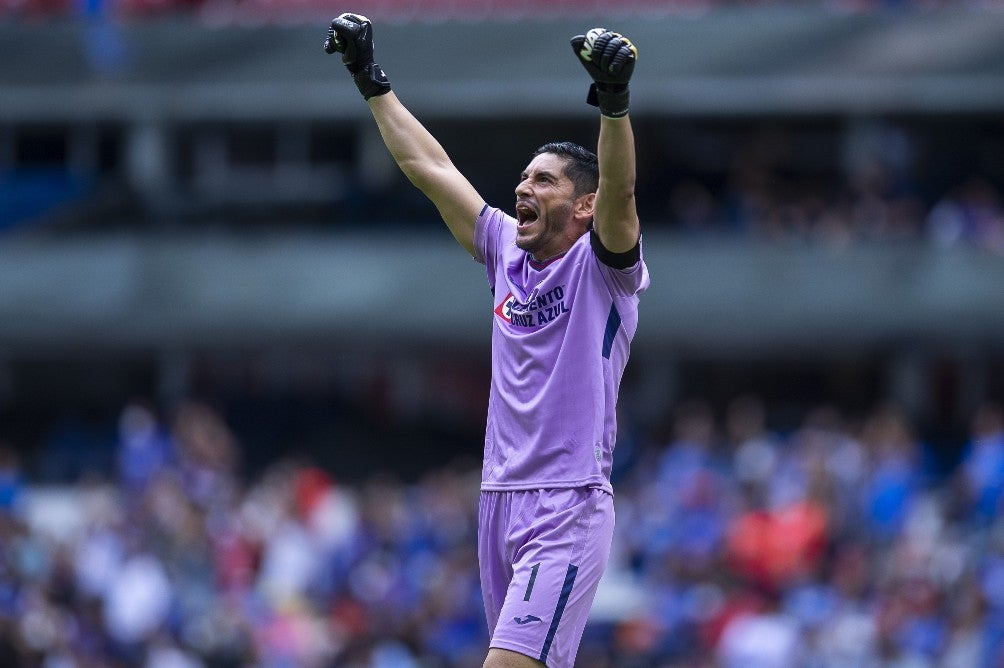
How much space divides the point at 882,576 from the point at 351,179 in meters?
11.8

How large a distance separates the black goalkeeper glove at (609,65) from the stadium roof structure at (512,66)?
14.8 metres

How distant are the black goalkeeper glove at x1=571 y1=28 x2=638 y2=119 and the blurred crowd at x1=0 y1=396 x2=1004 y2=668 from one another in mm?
6636

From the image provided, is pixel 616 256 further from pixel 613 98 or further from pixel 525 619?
pixel 525 619

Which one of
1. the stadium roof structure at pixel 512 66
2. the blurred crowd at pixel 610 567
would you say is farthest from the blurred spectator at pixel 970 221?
the blurred crowd at pixel 610 567

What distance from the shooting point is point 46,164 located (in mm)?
22797

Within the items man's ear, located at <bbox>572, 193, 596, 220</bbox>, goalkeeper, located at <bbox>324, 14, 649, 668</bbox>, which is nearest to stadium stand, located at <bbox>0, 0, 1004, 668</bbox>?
goalkeeper, located at <bbox>324, 14, 649, 668</bbox>

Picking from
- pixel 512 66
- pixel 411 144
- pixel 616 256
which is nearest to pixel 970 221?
pixel 512 66

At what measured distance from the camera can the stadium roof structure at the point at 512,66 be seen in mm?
19547

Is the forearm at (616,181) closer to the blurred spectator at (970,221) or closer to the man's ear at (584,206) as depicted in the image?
the man's ear at (584,206)

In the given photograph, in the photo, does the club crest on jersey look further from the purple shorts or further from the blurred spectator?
the blurred spectator

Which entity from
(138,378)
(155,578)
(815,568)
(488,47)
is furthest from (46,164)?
(815,568)

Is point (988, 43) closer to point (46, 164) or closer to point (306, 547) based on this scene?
point (306, 547)

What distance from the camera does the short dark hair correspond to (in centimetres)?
562

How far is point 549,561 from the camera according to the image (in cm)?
547
